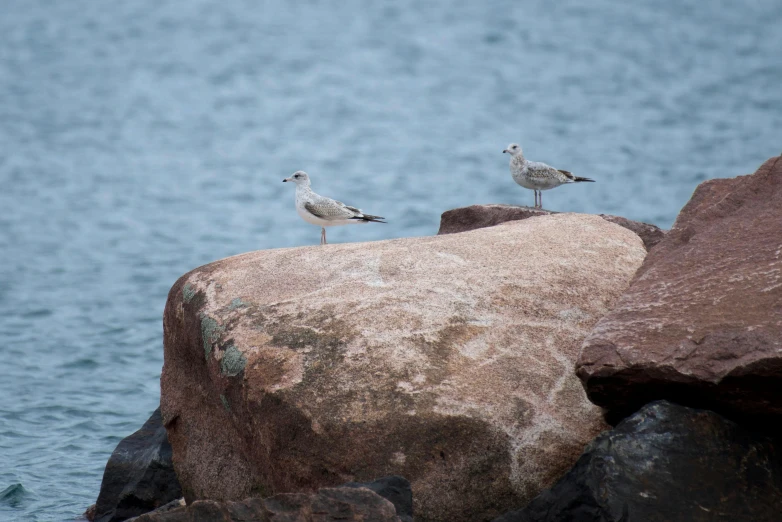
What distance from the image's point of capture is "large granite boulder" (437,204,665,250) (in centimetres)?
906

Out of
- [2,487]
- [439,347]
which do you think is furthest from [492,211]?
[2,487]

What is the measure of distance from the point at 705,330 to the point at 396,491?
1911mm

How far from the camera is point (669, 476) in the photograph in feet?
17.6

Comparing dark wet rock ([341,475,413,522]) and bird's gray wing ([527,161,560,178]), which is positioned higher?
bird's gray wing ([527,161,560,178])

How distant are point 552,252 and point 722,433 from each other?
227cm

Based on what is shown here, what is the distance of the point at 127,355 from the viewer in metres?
Answer: 18.1

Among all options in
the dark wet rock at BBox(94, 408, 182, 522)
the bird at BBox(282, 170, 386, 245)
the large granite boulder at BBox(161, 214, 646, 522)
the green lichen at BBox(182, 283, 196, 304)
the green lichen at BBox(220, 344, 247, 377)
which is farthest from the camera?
the bird at BBox(282, 170, 386, 245)

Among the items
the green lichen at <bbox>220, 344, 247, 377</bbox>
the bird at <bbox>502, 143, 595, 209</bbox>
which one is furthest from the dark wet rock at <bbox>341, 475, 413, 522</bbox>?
the bird at <bbox>502, 143, 595, 209</bbox>

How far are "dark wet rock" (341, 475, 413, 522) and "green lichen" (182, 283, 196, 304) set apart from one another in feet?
8.10

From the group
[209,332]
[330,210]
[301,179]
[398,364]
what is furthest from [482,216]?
[398,364]

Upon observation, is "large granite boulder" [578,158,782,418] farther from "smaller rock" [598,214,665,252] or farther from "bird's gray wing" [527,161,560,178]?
"bird's gray wing" [527,161,560,178]

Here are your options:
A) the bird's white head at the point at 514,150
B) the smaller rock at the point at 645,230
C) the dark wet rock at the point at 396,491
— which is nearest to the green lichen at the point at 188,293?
the dark wet rock at the point at 396,491

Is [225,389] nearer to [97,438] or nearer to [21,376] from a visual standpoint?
[97,438]

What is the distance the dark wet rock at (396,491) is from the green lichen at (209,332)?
5.98ft
